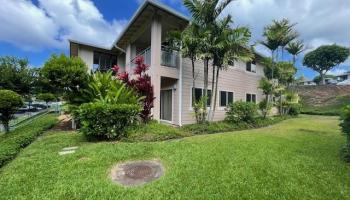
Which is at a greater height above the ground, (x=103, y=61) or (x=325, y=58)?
(x=325, y=58)

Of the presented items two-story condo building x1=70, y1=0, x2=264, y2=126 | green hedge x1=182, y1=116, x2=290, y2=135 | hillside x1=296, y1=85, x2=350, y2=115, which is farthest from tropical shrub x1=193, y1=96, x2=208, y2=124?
hillside x1=296, y1=85, x2=350, y2=115

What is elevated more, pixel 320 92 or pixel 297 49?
pixel 297 49

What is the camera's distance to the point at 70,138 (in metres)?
8.05

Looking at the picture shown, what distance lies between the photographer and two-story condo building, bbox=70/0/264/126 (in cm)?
1096

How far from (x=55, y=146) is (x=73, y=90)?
4389mm

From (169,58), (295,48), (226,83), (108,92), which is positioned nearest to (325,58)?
(295,48)

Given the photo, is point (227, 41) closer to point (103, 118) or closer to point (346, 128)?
point (346, 128)

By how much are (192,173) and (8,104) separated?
9.56 metres

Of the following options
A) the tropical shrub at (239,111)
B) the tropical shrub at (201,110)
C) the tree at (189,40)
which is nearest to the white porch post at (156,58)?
the tree at (189,40)

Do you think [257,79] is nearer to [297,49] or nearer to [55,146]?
[297,49]

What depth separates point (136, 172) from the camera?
4.75m

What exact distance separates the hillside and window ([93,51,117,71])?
79.7 ft

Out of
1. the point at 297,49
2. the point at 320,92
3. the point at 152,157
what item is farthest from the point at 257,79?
the point at 320,92

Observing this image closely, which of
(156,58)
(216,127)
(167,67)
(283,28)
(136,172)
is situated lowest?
(136,172)
